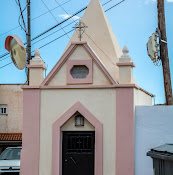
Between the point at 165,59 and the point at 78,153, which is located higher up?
the point at 165,59

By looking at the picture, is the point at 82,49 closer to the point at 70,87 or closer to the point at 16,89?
the point at 70,87

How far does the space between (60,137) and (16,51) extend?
3.84 metres

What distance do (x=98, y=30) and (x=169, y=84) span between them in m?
3.68

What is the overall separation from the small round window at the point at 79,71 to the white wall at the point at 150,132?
90.3 inches

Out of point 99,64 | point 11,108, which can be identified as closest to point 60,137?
point 99,64

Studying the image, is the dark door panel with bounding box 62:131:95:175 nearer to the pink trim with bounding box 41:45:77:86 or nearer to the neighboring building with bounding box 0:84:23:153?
the pink trim with bounding box 41:45:77:86

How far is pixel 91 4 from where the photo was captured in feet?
56.8

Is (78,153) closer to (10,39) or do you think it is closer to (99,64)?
(99,64)

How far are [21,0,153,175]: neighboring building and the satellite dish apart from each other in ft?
3.93

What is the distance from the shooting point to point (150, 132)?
43.9 feet

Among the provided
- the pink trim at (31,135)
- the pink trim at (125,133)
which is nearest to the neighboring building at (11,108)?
the pink trim at (31,135)

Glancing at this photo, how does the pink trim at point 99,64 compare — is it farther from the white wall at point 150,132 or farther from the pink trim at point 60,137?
the white wall at point 150,132

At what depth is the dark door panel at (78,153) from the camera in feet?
44.2

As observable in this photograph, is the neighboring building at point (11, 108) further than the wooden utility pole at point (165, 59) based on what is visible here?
Yes
